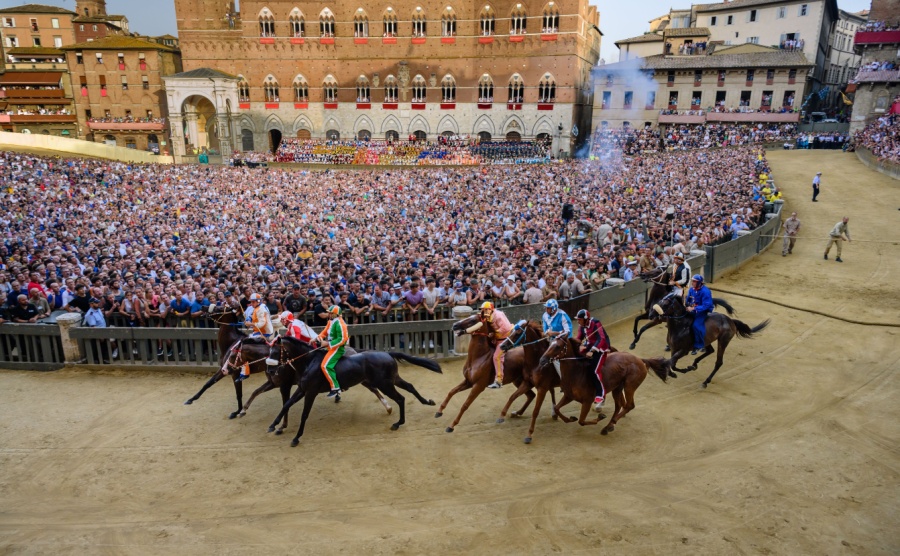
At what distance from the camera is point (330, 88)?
55.1 metres

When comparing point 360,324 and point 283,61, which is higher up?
point 283,61

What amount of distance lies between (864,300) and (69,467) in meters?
19.2

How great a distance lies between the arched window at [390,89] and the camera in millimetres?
54188

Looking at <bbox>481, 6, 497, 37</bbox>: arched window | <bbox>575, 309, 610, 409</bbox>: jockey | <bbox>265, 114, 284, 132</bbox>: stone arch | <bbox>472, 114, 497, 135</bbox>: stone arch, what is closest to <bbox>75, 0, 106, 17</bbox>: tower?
<bbox>265, 114, 284, 132</bbox>: stone arch

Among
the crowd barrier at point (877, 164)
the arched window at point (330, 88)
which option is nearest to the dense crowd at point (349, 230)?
the crowd barrier at point (877, 164)

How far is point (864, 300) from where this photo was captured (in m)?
16.0

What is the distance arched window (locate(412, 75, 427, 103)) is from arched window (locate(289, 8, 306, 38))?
11.5 metres

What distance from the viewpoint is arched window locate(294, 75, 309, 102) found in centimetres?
5500

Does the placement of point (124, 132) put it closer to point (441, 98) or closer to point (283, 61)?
point (283, 61)

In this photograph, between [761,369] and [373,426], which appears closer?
Answer: [373,426]

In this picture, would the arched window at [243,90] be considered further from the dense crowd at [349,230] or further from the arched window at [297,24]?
the dense crowd at [349,230]

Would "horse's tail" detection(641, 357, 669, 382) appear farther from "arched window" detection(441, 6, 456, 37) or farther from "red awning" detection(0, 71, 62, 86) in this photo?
"red awning" detection(0, 71, 62, 86)

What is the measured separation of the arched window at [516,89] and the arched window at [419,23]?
31.3 feet

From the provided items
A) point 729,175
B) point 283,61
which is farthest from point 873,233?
point 283,61
